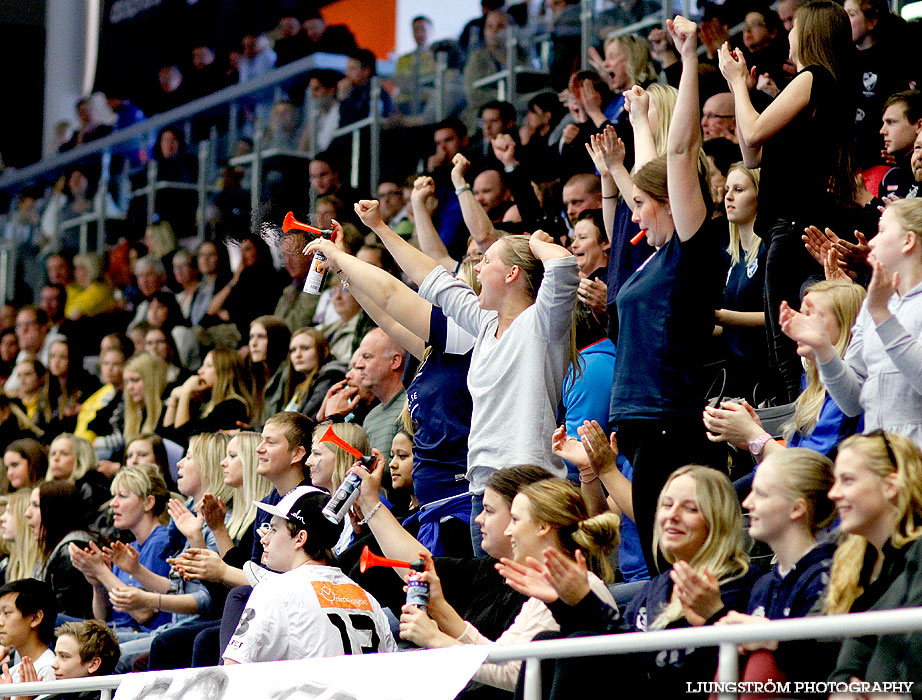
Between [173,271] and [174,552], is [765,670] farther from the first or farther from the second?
[173,271]

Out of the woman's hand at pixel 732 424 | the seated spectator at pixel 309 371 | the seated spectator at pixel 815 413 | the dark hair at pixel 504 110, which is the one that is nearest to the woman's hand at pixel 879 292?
the seated spectator at pixel 815 413

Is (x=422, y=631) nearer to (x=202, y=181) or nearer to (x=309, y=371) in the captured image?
(x=309, y=371)

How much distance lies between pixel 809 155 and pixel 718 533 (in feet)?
6.43

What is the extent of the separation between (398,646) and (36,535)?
3109mm

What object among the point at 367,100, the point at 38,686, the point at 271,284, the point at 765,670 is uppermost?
the point at 367,100

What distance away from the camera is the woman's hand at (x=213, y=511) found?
5.42 metres

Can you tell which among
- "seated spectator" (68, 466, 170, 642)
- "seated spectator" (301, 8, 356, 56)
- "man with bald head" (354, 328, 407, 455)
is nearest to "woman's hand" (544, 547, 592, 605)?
"man with bald head" (354, 328, 407, 455)

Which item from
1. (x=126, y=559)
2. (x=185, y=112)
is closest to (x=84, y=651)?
(x=126, y=559)

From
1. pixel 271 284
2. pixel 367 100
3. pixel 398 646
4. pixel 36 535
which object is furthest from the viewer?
pixel 367 100

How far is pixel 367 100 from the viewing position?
1024cm

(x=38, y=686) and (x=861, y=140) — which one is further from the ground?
(x=861, y=140)

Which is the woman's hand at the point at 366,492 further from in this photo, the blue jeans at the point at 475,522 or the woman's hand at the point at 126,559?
the woman's hand at the point at 126,559

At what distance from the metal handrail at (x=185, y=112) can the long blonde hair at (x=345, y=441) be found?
6752mm

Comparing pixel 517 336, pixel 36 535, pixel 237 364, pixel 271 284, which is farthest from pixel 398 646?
pixel 271 284
